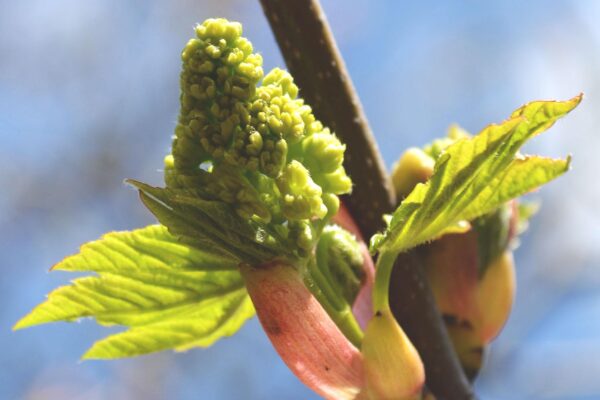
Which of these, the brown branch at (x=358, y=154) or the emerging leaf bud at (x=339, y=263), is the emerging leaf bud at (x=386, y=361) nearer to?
the emerging leaf bud at (x=339, y=263)

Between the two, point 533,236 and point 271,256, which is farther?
point 533,236

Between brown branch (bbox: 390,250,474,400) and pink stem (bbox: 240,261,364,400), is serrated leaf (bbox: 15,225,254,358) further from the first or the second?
brown branch (bbox: 390,250,474,400)

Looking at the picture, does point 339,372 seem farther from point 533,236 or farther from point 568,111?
point 533,236

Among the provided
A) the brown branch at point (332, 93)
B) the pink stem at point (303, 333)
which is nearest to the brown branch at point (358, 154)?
the brown branch at point (332, 93)

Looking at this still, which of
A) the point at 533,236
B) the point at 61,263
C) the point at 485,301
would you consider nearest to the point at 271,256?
the point at 61,263

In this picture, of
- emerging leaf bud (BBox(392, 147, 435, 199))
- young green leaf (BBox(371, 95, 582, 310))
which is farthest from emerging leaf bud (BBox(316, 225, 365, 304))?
emerging leaf bud (BBox(392, 147, 435, 199))

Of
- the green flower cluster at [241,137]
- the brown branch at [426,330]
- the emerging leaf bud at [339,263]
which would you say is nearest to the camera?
the green flower cluster at [241,137]

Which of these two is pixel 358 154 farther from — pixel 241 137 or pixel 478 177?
pixel 241 137
